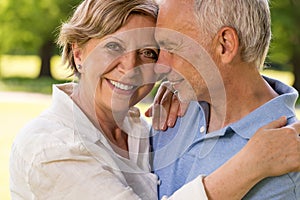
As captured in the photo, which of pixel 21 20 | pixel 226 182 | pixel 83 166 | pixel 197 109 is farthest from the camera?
pixel 21 20

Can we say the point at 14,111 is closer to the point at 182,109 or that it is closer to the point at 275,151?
the point at 182,109

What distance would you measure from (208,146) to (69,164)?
0.41m

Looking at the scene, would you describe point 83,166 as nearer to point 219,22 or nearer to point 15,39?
point 219,22

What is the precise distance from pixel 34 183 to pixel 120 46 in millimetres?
464

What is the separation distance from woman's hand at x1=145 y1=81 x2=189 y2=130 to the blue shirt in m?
0.02

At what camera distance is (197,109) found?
81.2 inches

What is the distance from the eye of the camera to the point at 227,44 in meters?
1.81

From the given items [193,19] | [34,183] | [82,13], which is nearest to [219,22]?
[193,19]

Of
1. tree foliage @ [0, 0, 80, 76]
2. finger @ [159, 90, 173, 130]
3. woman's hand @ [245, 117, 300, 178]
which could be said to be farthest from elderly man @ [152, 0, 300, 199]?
tree foliage @ [0, 0, 80, 76]

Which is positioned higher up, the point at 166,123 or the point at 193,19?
the point at 193,19

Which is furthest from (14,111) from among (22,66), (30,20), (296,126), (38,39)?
(22,66)

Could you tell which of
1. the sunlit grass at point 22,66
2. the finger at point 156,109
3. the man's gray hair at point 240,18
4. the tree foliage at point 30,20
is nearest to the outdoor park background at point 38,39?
the tree foliage at point 30,20

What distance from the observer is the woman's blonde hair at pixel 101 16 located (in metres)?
1.85

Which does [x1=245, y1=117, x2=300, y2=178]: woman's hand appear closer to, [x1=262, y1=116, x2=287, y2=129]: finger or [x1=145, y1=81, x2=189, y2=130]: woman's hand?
[x1=262, y1=116, x2=287, y2=129]: finger
